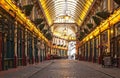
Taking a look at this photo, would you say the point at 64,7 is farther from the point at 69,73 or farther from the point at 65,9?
the point at 69,73

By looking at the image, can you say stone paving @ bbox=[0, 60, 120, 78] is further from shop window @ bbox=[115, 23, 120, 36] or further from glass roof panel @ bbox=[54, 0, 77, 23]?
glass roof panel @ bbox=[54, 0, 77, 23]

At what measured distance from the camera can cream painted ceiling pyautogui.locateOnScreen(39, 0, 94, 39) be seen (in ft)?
282

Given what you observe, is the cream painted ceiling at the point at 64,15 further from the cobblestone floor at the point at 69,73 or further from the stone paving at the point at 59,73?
the stone paving at the point at 59,73

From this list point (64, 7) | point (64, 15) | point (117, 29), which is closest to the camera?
point (117, 29)

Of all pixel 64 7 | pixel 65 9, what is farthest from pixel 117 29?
pixel 65 9

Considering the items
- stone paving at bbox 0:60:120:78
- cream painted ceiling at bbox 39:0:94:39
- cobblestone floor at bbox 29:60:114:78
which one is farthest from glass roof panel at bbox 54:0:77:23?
stone paving at bbox 0:60:120:78

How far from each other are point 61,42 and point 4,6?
386 feet

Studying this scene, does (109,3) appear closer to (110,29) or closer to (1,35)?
(110,29)

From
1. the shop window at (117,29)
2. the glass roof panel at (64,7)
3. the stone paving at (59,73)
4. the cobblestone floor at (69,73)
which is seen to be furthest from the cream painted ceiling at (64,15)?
the stone paving at (59,73)

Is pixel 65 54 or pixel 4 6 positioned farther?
pixel 65 54

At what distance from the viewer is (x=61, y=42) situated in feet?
482

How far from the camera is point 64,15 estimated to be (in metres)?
115

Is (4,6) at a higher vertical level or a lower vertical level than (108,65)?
higher

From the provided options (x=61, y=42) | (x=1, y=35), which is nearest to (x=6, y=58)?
(x=1, y=35)
